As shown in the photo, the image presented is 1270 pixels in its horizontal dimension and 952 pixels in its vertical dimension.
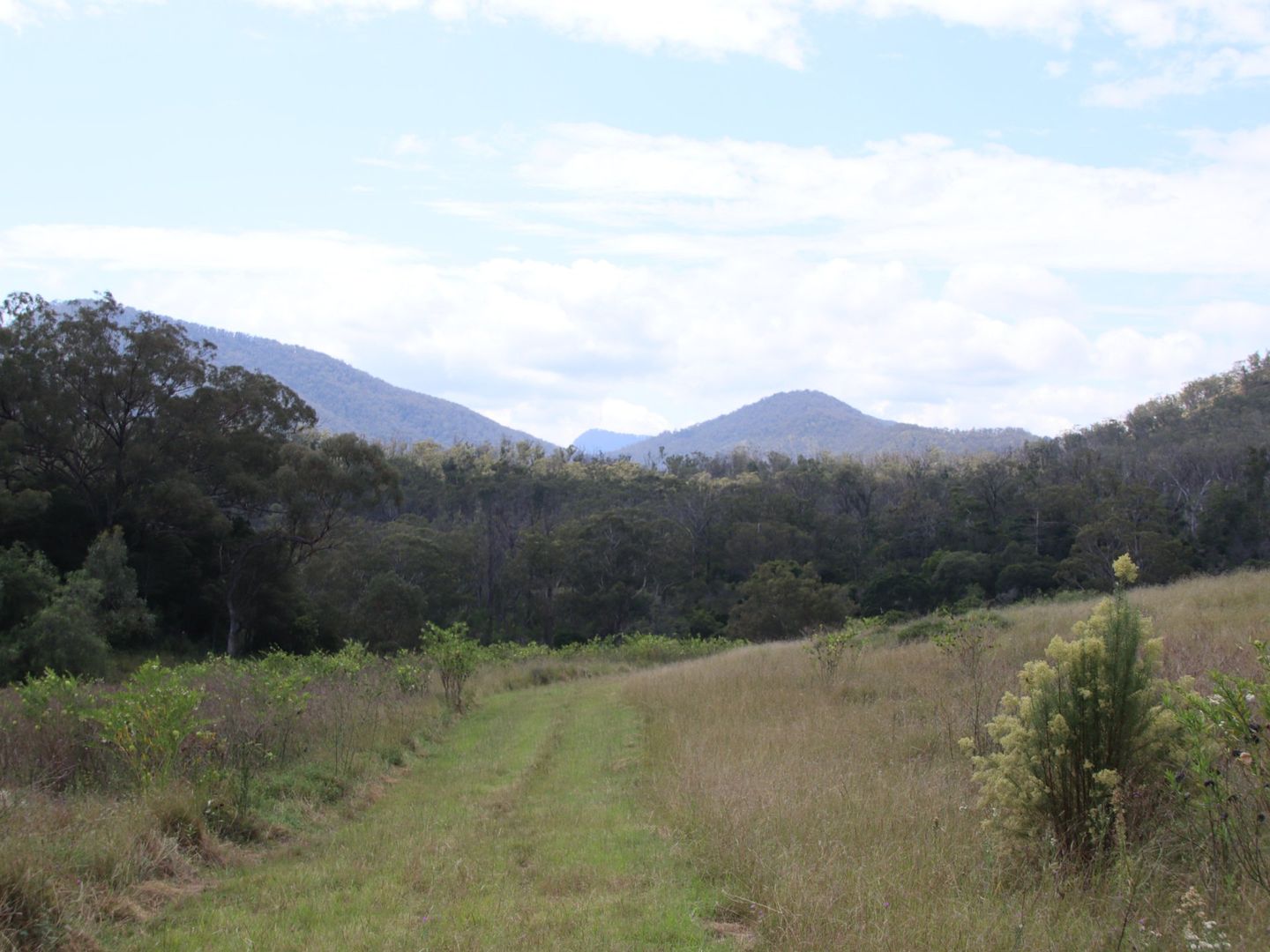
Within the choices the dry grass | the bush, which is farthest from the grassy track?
the bush

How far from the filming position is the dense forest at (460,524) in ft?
106

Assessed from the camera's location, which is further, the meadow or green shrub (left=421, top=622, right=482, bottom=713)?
green shrub (left=421, top=622, right=482, bottom=713)

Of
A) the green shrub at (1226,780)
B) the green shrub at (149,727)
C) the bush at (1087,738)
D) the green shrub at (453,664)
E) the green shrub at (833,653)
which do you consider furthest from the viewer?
the green shrub at (453,664)

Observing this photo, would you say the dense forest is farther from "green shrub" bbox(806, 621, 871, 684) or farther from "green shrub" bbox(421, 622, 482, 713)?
"green shrub" bbox(421, 622, 482, 713)

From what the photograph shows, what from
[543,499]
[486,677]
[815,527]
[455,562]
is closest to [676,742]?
[486,677]

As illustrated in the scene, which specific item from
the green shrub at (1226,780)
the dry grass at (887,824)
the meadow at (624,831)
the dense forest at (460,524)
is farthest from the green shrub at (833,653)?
the dense forest at (460,524)

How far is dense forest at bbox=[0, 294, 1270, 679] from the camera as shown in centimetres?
3219

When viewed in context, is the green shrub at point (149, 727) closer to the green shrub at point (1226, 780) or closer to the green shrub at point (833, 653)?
the green shrub at point (1226, 780)

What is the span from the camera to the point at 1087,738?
489cm

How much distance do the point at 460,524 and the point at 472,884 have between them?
64114mm

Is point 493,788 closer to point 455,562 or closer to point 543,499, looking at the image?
point 455,562

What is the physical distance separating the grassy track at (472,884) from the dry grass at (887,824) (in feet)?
1.49

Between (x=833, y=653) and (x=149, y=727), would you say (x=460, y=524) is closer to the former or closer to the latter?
(x=833, y=653)

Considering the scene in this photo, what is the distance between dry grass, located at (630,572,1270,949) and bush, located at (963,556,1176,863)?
278 millimetres
